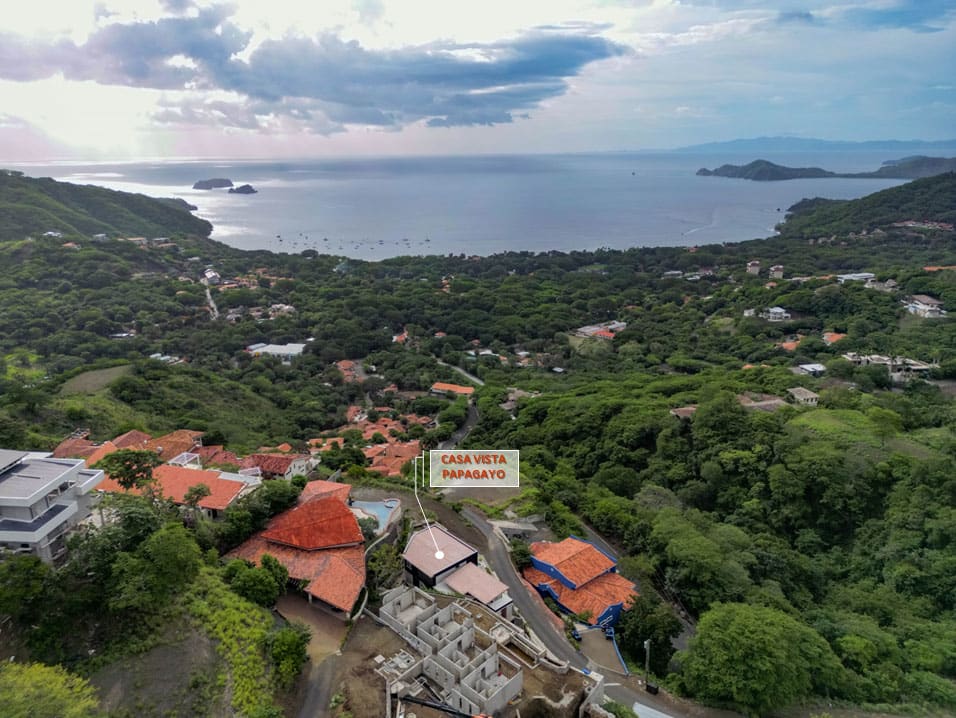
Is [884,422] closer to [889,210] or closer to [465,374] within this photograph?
[465,374]

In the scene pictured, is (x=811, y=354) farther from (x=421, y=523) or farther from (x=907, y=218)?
(x=907, y=218)

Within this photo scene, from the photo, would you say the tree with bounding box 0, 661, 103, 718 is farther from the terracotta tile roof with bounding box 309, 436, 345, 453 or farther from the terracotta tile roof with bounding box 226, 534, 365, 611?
the terracotta tile roof with bounding box 309, 436, 345, 453

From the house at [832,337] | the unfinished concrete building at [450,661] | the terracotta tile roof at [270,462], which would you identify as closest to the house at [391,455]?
the terracotta tile roof at [270,462]

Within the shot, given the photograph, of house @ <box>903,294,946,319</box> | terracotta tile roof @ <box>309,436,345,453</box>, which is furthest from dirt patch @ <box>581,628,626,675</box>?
house @ <box>903,294,946,319</box>

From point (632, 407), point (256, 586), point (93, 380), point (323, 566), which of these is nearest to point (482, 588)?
point (323, 566)

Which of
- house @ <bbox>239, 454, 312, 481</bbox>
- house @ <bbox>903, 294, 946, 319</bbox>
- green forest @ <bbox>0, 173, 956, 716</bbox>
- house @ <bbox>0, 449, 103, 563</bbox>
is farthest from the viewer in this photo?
house @ <bbox>903, 294, 946, 319</bbox>
